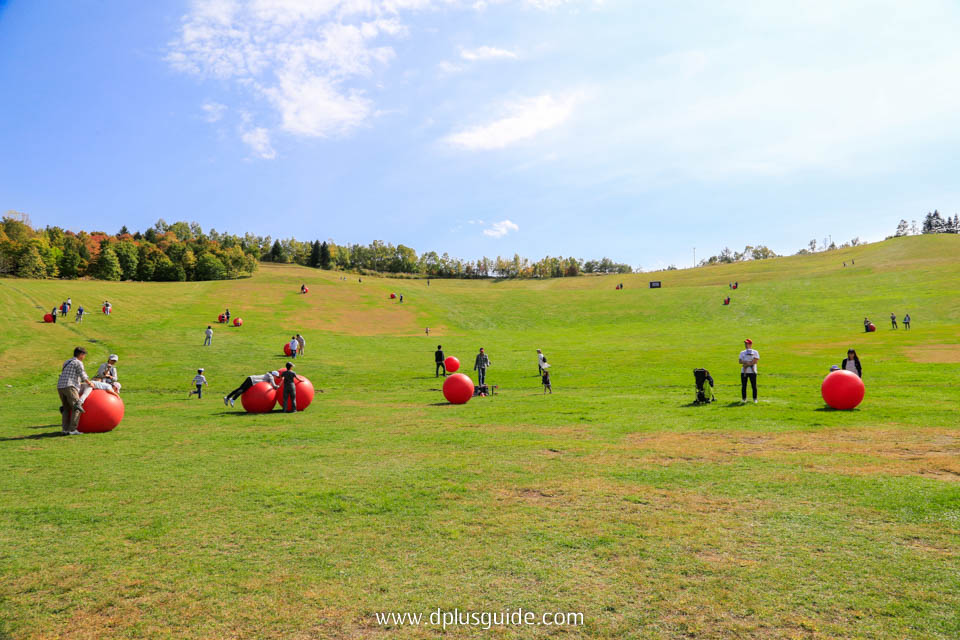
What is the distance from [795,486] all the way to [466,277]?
188 m

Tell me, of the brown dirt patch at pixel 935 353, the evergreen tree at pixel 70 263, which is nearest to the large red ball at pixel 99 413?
the brown dirt patch at pixel 935 353

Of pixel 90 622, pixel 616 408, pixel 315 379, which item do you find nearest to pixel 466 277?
pixel 315 379

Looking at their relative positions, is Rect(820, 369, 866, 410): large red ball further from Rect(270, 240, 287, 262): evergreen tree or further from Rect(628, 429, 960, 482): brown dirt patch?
Rect(270, 240, 287, 262): evergreen tree

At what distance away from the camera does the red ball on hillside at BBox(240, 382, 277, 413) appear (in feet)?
66.2

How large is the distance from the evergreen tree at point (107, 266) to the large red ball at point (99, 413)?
11810 centimetres

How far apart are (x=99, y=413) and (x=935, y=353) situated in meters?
47.1

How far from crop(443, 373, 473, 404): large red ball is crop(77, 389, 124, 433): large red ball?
11.7 metres

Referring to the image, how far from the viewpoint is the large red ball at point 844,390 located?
699 inches

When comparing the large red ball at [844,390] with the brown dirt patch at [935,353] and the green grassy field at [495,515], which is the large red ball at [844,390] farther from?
the brown dirt patch at [935,353]

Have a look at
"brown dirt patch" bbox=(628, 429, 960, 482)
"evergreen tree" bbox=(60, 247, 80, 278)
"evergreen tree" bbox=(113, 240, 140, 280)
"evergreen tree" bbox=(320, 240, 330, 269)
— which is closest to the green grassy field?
"brown dirt patch" bbox=(628, 429, 960, 482)

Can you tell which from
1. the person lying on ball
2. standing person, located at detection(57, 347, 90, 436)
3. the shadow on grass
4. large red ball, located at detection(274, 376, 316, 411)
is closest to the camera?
the shadow on grass

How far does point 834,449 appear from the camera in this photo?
12289 mm

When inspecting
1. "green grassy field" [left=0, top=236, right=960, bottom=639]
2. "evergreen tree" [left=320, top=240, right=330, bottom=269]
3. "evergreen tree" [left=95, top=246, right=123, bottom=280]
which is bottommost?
"green grassy field" [left=0, top=236, right=960, bottom=639]

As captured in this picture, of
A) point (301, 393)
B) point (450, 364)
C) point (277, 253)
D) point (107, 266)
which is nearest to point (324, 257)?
point (277, 253)
